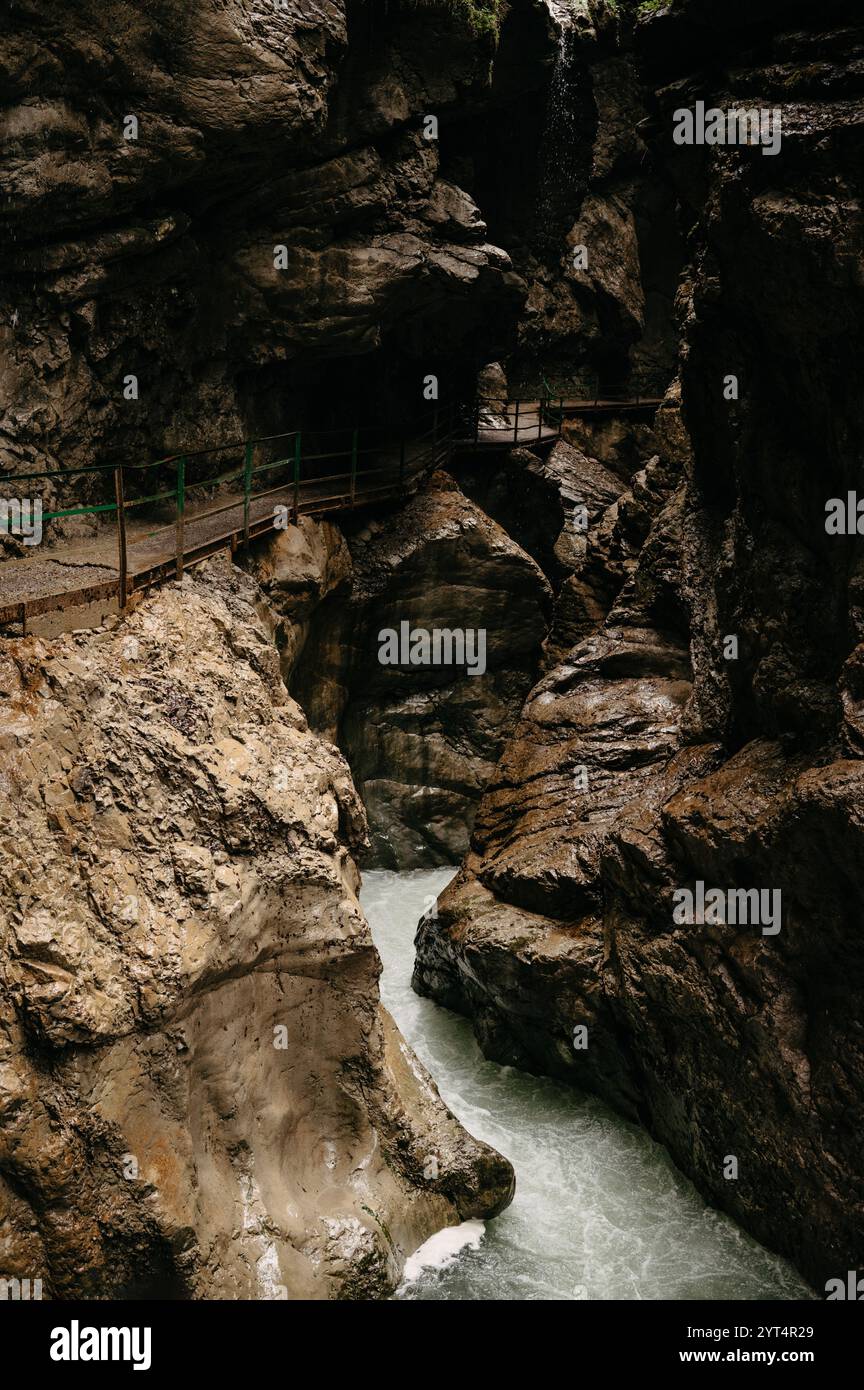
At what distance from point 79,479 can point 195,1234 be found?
7648mm

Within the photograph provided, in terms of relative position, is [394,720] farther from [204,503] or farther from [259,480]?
[204,503]

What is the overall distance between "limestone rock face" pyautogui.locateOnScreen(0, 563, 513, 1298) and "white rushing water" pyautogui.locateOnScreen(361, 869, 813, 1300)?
12.6 inches

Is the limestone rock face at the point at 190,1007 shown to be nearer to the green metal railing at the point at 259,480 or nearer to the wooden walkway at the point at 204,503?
the wooden walkway at the point at 204,503

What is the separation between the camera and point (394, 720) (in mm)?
15117

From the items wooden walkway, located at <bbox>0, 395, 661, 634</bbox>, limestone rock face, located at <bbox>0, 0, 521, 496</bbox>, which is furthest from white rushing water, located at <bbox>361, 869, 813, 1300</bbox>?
limestone rock face, located at <bbox>0, 0, 521, 496</bbox>

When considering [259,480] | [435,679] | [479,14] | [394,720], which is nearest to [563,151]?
[479,14]

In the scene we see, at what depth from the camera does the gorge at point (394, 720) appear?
646cm

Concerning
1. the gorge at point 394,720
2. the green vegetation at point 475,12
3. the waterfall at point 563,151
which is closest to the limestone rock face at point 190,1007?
the gorge at point 394,720

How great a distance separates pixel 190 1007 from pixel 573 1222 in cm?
369

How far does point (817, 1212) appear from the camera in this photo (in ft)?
24.1

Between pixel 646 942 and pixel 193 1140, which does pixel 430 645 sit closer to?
pixel 646 942

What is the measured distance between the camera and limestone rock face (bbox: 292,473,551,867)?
14.7m

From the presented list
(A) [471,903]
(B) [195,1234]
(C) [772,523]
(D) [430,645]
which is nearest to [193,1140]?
A: (B) [195,1234]

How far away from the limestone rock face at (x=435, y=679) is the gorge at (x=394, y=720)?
6 cm
